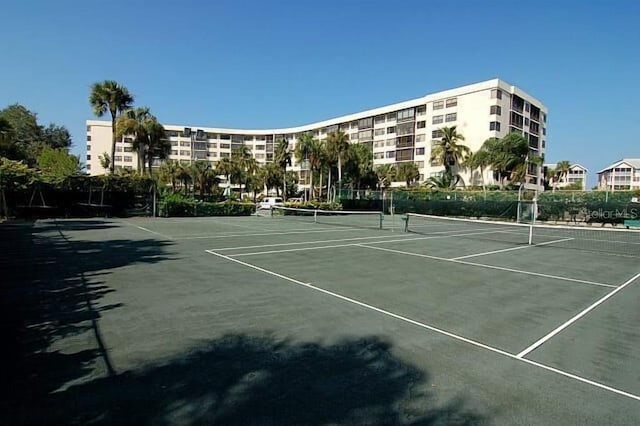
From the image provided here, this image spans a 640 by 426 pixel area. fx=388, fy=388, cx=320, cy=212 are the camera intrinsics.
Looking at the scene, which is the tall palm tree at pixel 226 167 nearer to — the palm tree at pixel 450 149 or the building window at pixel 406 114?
the building window at pixel 406 114

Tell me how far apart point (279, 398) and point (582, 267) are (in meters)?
13.5

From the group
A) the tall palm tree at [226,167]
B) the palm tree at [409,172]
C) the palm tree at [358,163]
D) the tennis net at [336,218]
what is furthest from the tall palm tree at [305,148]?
the tall palm tree at [226,167]

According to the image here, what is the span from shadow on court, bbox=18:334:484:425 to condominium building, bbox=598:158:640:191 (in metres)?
140

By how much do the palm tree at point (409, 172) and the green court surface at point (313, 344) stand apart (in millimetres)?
61194

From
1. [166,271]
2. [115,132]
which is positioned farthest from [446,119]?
[166,271]

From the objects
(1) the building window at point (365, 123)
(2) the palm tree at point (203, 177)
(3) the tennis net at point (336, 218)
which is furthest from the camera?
(1) the building window at point (365, 123)

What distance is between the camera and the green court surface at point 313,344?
3.81 m

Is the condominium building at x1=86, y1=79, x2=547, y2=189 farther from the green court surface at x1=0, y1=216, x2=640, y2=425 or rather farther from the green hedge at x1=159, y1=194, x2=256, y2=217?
the green court surface at x1=0, y1=216, x2=640, y2=425

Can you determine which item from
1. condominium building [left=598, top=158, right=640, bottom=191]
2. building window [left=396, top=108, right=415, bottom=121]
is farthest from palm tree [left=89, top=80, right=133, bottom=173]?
condominium building [left=598, top=158, right=640, bottom=191]

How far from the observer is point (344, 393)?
162 inches

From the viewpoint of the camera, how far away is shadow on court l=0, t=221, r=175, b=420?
4180mm

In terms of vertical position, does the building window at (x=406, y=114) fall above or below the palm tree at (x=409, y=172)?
above

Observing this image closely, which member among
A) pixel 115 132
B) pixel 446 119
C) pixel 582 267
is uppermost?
pixel 446 119

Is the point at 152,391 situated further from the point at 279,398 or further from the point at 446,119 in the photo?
the point at 446,119
